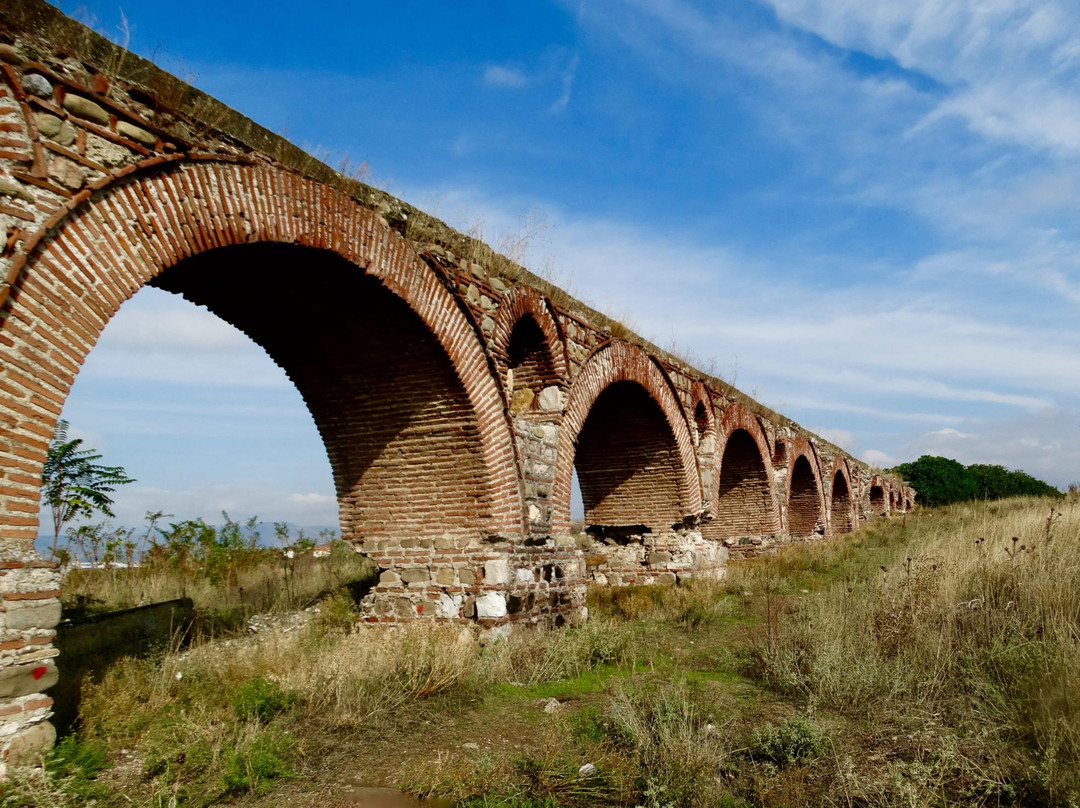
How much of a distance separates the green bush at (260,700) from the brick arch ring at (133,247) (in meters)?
1.66

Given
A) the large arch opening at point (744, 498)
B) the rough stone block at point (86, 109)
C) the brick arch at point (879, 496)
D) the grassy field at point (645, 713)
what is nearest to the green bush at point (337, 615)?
the grassy field at point (645, 713)

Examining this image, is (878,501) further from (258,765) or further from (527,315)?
(258,765)

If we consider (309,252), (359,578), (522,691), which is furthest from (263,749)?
(359,578)

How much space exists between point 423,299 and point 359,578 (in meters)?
5.22

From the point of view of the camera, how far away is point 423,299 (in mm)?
6590

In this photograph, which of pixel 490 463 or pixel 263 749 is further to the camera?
pixel 490 463

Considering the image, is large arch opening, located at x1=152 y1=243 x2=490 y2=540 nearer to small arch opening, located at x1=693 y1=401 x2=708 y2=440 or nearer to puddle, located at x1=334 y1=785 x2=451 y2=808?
puddle, located at x1=334 y1=785 x2=451 y2=808

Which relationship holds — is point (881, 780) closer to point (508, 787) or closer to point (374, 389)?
point (508, 787)

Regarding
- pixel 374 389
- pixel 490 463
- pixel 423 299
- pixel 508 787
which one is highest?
pixel 423 299

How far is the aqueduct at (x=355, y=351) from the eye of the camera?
3812 mm

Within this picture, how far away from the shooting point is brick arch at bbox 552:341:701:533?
27.6ft

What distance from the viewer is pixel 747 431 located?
1491cm

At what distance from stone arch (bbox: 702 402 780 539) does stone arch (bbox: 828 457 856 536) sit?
925cm

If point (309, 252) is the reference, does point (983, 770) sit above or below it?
below
